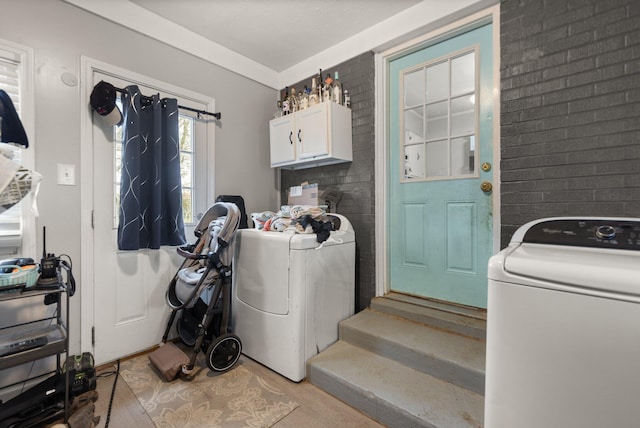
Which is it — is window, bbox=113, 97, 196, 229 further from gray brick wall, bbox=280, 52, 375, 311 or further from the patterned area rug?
gray brick wall, bbox=280, 52, 375, 311

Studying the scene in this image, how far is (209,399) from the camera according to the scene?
64.0 inches

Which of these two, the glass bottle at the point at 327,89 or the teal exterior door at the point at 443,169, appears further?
the glass bottle at the point at 327,89

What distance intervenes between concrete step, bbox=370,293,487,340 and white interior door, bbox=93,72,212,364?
5.63 feet

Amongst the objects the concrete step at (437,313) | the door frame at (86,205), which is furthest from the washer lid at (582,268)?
the door frame at (86,205)

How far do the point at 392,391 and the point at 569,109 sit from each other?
6.03 ft

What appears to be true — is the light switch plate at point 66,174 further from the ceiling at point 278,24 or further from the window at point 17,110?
the ceiling at point 278,24

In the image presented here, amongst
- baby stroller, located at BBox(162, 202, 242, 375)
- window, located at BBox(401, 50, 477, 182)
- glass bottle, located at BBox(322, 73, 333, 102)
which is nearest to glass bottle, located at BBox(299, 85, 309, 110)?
glass bottle, located at BBox(322, 73, 333, 102)

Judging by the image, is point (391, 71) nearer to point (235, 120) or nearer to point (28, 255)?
point (235, 120)

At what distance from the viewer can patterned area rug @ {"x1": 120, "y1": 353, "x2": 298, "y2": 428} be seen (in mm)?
1472

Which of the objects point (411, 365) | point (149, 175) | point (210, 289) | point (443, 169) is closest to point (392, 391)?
point (411, 365)

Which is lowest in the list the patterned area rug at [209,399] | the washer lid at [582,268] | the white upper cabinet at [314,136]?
the patterned area rug at [209,399]

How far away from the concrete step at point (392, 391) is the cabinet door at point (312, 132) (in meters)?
1.56

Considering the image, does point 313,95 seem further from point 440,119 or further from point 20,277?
point 20,277

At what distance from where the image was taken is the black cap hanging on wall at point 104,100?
1.83 metres
